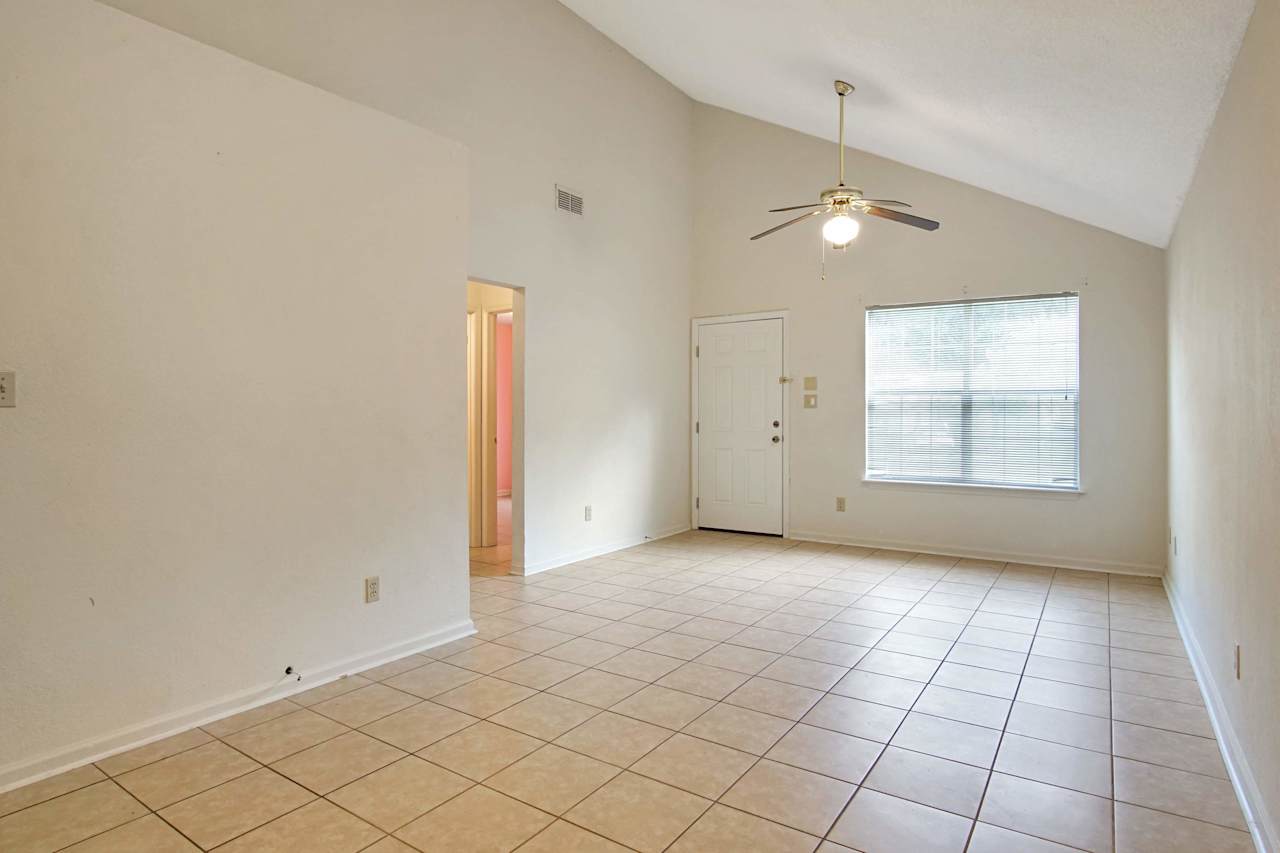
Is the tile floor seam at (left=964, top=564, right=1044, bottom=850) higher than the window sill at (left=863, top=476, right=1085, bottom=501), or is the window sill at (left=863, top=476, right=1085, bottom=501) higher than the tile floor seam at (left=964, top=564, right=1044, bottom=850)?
the window sill at (left=863, top=476, right=1085, bottom=501)

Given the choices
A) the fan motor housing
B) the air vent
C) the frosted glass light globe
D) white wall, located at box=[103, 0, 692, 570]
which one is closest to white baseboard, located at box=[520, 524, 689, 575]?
white wall, located at box=[103, 0, 692, 570]

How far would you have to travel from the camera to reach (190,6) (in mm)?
3504

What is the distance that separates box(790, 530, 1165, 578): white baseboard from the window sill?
1.55 feet

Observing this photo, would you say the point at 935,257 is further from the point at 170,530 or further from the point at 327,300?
the point at 170,530

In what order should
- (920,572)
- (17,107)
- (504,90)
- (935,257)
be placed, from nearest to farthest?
(17,107)
(504,90)
(920,572)
(935,257)

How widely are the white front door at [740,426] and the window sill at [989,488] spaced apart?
97 centimetres

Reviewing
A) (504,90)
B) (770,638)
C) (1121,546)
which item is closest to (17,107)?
(504,90)

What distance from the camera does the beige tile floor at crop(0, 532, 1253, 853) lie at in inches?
83.9

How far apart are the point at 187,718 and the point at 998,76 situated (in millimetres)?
4275

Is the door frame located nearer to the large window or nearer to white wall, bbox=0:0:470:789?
the large window

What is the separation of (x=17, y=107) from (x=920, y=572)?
563 cm

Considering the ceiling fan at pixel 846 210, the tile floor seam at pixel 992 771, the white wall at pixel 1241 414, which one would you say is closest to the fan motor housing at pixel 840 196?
the ceiling fan at pixel 846 210

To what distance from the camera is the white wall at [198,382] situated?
2.49 meters

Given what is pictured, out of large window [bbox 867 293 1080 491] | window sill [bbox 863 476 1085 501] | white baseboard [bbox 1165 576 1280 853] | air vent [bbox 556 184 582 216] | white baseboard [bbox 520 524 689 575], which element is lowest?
white baseboard [bbox 1165 576 1280 853]
